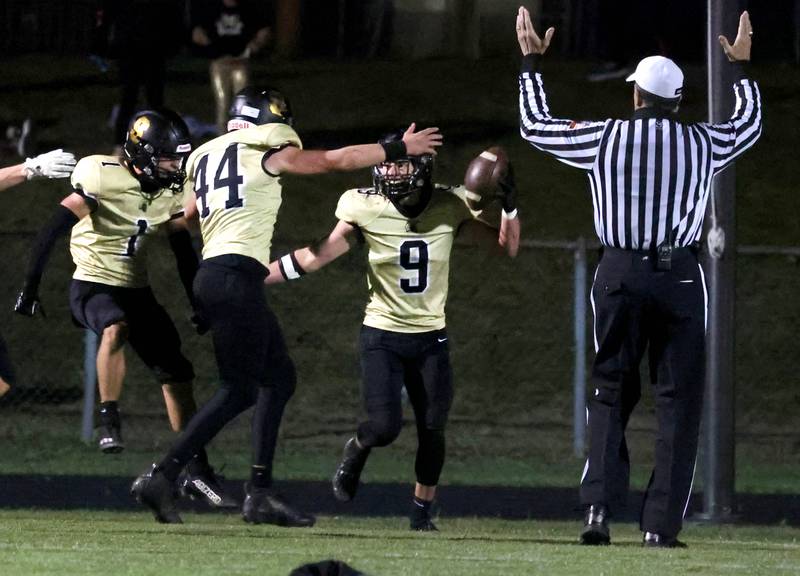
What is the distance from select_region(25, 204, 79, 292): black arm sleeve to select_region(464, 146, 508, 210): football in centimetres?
193

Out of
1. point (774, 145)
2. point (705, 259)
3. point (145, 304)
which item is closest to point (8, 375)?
point (145, 304)

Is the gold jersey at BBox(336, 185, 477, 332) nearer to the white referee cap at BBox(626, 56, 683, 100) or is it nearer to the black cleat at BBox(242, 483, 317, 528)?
the black cleat at BBox(242, 483, 317, 528)

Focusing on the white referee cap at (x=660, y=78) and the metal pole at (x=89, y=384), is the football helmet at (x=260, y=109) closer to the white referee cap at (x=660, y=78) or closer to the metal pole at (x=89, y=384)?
the white referee cap at (x=660, y=78)

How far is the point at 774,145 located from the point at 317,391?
7839 mm

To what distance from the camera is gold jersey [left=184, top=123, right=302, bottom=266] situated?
27.2ft

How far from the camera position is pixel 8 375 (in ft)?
30.6

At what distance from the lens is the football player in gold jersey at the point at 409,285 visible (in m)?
8.72

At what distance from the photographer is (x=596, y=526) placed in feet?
25.7

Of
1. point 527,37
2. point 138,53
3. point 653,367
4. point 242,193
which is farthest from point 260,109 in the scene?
point 138,53

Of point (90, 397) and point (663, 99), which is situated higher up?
point (663, 99)

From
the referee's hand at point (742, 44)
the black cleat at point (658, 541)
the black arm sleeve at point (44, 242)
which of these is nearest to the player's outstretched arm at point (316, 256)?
the black arm sleeve at point (44, 242)

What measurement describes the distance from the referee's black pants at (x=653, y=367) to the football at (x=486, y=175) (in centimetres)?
96

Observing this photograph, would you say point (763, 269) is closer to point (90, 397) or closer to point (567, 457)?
point (567, 457)

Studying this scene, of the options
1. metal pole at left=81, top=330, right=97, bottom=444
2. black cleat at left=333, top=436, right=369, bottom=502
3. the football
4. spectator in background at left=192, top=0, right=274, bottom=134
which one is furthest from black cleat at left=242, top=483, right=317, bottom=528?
spectator in background at left=192, top=0, right=274, bottom=134
